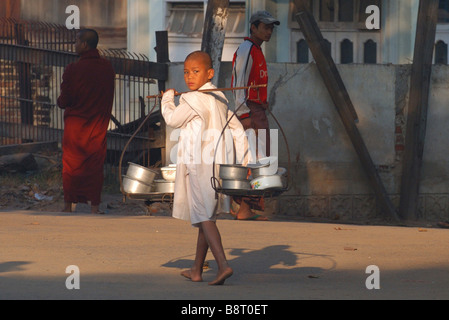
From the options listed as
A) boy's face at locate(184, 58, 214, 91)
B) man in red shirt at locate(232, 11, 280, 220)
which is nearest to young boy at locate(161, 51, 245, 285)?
boy's face at locate(184, 58, 214, 91)

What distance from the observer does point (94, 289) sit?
5.94m

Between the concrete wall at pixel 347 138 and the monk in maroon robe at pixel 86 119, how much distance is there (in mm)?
1485

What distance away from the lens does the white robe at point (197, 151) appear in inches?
255

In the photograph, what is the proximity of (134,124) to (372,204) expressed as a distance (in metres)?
3.15

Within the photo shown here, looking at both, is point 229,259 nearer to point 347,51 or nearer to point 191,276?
point 191,276

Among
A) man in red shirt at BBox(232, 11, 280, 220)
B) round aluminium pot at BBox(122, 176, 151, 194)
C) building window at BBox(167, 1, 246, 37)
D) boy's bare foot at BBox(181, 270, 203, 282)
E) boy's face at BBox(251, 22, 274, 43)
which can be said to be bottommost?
boy's bare foot at BBox(181, 270, 203, 282)

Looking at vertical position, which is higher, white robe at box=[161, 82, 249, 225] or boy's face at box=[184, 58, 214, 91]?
boy's face at box=[184, 58, 214, 91]

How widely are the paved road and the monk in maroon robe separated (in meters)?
0.63

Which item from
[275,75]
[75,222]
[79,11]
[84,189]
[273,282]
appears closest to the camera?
[273,282]

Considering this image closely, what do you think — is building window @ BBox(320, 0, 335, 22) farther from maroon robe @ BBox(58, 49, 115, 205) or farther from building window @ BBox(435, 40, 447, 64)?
maroon robe @ BBox(58, 49, 115, 205)

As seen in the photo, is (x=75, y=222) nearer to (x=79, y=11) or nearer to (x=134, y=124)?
(x=134, y=124)

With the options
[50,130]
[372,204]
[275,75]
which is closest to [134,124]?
[50,130]

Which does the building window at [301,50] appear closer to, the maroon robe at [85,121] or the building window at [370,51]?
the building window at [370,51]

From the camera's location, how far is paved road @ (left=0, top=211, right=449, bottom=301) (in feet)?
19.7
